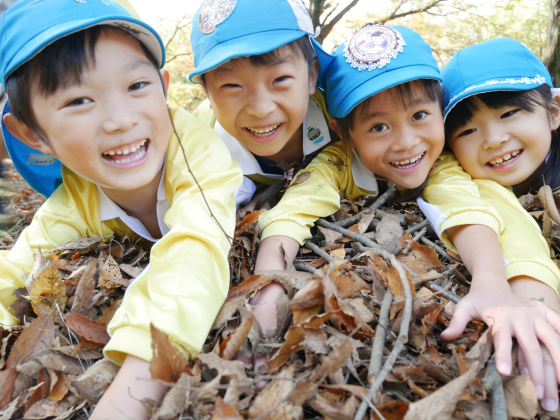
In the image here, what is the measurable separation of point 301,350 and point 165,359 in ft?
1.39

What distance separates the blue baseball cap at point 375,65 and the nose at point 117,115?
1.15 meters

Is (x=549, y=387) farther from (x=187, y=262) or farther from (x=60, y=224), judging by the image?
(x=60, y=224)

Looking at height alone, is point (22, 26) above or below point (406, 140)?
above

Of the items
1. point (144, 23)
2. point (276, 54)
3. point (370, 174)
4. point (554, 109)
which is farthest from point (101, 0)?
point (554, 109)

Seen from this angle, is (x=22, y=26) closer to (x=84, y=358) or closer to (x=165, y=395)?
(x=84, y=358)

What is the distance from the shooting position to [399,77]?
2115 mm

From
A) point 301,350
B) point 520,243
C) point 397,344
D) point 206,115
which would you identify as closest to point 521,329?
point 397,344

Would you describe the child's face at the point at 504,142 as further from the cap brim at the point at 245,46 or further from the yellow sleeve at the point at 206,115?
the yellow sleeve at the point at 206,115

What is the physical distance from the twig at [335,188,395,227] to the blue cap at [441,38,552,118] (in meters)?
0.56

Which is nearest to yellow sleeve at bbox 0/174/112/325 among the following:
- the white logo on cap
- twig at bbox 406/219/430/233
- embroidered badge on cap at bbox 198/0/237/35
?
embroidered badge on cap at bbox 198/0/237/35

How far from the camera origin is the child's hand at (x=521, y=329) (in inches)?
48.6

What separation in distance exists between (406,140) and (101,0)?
1580 mm

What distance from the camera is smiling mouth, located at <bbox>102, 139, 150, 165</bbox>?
5.74 feet

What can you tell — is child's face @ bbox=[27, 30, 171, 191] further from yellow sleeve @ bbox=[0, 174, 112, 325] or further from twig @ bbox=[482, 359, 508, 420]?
twig @ bbox=[482, 359, 508, 420]
